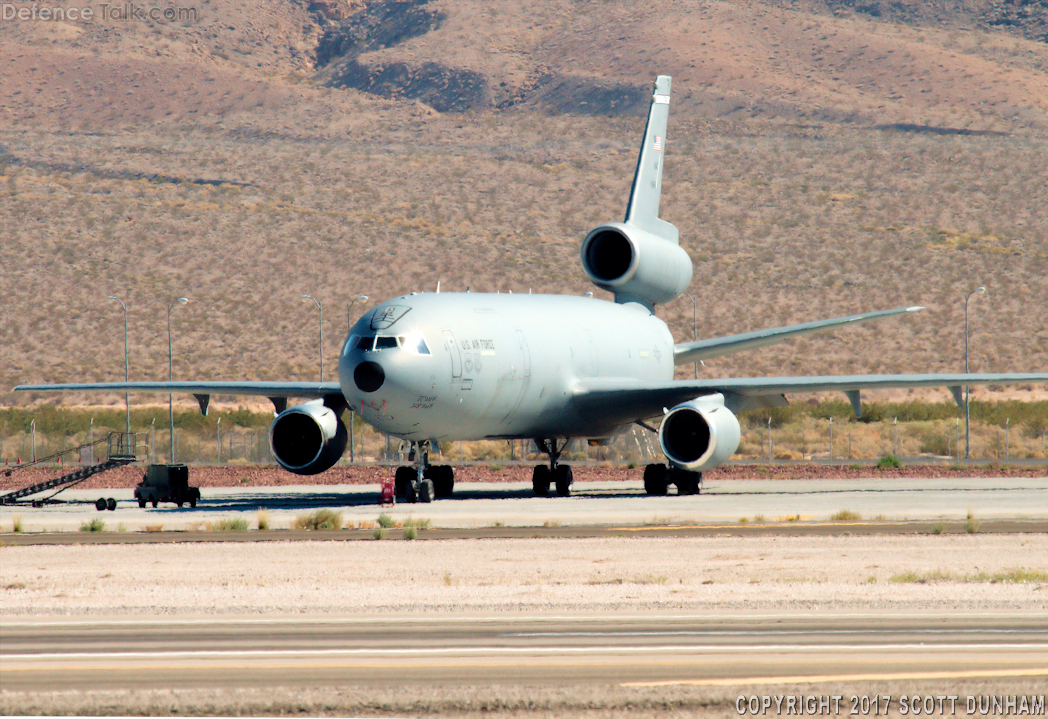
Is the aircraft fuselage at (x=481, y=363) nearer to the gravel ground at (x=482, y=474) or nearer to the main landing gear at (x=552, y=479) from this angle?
the main landing gear at (x=552, y=479)

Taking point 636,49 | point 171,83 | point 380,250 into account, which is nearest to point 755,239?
point 380,250

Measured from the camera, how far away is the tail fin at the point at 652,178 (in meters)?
46.7

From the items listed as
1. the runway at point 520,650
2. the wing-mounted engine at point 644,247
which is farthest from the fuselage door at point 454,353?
the runway at point 520,650

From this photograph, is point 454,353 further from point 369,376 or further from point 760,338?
point 760,338

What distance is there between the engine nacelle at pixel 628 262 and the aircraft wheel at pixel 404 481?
11.8m

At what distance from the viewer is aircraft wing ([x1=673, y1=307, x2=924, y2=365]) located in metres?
40.7

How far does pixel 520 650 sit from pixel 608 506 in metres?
20.7

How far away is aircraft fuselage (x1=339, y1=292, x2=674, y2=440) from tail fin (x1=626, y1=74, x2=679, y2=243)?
Result: 202 inches

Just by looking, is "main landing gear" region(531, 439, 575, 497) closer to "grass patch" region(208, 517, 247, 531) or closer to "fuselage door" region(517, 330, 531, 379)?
"fuselage door" region(517, 330, 531, 379)

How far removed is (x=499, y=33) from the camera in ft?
625

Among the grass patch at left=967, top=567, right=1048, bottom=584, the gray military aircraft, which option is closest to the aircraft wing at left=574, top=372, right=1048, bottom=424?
the gray military aircraft

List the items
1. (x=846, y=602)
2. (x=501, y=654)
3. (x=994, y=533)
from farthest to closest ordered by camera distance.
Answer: (x=994, y=533), (x=846, y=602), (x=501, y=654)

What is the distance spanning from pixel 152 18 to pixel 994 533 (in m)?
174

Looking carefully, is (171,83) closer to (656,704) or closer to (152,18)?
(152,18)
